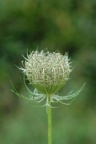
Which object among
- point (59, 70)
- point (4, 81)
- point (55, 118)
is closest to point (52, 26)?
point (4, 81)

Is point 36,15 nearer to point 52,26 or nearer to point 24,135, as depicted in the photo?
point 52,26

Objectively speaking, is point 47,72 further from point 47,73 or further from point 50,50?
point 50,50

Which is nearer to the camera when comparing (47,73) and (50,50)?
(47,73)

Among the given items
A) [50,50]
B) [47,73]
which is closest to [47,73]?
[47,73]

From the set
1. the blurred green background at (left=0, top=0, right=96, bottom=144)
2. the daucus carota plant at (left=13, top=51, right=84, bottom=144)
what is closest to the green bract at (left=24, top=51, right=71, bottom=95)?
the daucus carota plant at (left=13, top=51, right=84, bottom=144)

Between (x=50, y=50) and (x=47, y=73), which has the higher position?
(x=50, y=50)

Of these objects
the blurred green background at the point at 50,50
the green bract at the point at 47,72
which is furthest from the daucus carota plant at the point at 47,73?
the blurred green background at the point at 50,50
